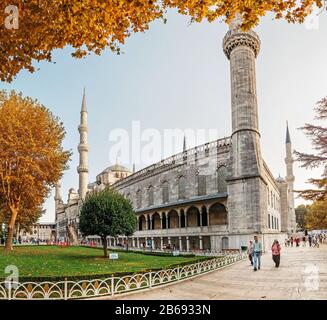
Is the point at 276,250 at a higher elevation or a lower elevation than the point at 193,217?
lower

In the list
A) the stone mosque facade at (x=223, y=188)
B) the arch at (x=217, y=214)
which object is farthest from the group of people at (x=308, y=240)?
the arch at (x=217, y=214)

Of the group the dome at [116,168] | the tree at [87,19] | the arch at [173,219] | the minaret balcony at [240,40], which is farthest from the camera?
the dome at [116,168]

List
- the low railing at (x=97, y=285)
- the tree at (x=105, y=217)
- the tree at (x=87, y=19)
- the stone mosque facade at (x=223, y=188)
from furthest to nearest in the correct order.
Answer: the stone mosque facade at (x=223, y=188) < the tree at (x=105, y=217) < the low railing at (x=97, y=285) < the tree at (x=87, y=19)

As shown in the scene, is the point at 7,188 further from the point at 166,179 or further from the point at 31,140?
the point at 166,179

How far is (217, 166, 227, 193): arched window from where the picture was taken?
1308 inches

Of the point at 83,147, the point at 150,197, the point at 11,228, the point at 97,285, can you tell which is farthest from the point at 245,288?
the point at 83,147

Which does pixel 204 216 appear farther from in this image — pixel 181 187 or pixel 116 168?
pixel 116 168

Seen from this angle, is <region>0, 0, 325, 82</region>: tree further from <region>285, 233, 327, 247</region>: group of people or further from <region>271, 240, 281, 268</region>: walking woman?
<region>285, 233, 327, 247</region>: group of people

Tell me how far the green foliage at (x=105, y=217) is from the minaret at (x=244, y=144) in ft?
33.0

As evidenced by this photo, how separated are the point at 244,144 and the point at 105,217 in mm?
14295

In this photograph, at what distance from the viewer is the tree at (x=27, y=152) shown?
78.5 feet

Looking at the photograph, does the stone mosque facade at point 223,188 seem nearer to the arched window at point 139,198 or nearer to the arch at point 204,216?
the arch at point 204,216

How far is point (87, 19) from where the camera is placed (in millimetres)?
6699
